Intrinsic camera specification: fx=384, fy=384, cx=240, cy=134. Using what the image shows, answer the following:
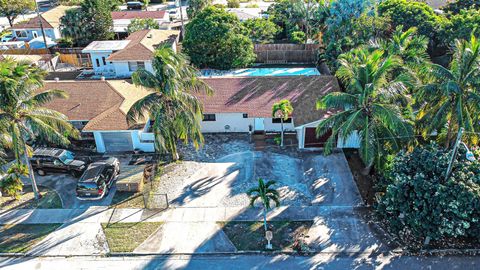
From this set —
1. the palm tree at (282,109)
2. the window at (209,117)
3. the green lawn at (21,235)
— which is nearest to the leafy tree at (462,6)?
the palm tree at (282,109)

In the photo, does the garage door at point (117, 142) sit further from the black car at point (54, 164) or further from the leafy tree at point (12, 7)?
the leafy tree at point (12, 7)

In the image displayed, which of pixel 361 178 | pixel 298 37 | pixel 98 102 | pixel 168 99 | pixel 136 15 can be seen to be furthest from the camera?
pixel 136 15

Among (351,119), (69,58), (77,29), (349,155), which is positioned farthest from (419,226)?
(77,29)

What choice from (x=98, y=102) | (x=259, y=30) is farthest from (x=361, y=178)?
(x=259, y=30)

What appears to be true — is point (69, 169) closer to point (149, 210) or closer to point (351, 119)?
point (149, 210)

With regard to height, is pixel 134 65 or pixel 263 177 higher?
pixel 134 65

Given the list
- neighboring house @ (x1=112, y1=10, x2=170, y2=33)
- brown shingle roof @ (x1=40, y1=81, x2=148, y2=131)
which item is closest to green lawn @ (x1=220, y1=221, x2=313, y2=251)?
brown shingle roof @ (x1=40, y1=81, x2=148, y2=131)

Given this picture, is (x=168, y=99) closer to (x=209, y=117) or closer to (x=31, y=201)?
(x=209, y=117)

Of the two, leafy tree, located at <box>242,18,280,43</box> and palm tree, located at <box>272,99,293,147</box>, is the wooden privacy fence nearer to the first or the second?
leafy tree, located at <box>242,18,280,43</box>
